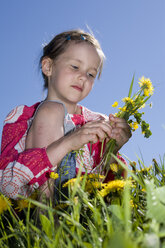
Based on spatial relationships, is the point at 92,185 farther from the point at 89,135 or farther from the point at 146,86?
the point at 146,86

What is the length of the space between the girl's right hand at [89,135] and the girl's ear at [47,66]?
84cm

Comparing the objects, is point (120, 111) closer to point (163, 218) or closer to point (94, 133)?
point (94, 133)

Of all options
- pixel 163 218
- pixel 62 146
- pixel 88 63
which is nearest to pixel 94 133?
pixel 62 146

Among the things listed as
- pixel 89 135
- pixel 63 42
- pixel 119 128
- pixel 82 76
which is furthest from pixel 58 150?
pixel 63 42

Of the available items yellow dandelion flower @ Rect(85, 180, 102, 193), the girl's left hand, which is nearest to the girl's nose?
the girl's left hand

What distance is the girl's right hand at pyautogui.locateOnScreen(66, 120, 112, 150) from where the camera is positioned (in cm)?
129

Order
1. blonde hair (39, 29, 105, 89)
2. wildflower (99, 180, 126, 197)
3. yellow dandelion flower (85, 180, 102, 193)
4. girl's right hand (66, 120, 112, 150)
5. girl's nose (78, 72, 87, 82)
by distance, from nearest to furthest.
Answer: wildflower (99, 180, 126, 197) → yellow dandelion flower (85, 180, 102, 193) → girl's right hand (66, 120, 112, 150) → girl's nose (78, 72, 87, 82) → blonde hair (39, 29, 105, 89)

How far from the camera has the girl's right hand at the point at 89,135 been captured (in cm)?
129

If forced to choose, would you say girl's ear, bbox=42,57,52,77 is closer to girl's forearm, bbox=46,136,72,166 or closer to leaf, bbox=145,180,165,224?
girl's forearm, bbox=46,136,72,166

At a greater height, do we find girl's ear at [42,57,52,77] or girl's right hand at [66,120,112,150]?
girl's ear at [42,57,52,77]

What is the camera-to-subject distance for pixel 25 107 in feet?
6.17

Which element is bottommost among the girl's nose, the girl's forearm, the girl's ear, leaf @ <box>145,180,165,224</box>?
leaf @ <box>145,180,165,224</box>

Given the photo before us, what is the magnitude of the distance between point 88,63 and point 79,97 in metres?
0.23

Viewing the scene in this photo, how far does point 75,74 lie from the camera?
1.79m
